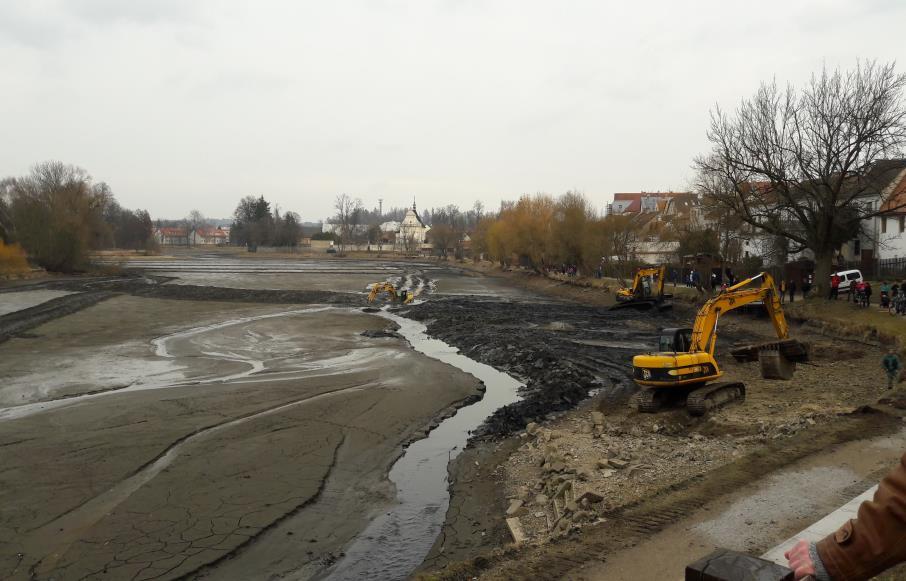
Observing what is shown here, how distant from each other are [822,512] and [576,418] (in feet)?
27.6

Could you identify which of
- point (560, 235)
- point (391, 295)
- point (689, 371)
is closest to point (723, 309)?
point (689, 371)

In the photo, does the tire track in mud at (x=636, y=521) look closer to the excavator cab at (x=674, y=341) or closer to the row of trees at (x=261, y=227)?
the excavator cab at (x=674, y=341)

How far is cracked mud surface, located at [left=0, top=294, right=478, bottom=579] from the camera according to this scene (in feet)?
Answer: 32.1

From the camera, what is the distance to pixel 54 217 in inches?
2923

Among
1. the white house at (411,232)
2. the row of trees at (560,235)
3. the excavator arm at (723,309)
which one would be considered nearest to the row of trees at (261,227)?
the white house at (411,232)

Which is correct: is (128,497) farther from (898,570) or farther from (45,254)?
(45,254)

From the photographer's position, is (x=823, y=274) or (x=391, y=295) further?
(x=391, y=295)

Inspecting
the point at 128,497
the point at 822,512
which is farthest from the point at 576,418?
the point at 128,497

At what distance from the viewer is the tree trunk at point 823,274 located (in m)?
35.2

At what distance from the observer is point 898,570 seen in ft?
20.5

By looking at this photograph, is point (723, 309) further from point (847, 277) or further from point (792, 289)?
point (847, 277)

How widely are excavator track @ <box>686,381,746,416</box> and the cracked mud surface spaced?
6804 mm

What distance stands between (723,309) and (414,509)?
11.9 meters

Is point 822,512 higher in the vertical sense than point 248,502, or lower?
higher
